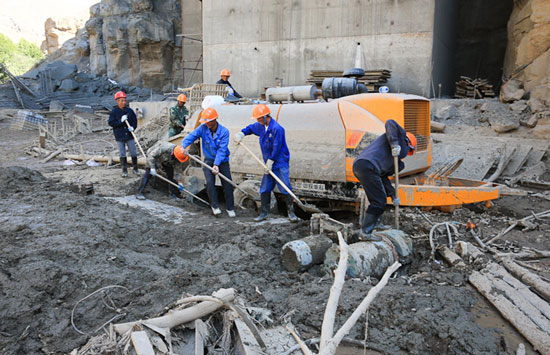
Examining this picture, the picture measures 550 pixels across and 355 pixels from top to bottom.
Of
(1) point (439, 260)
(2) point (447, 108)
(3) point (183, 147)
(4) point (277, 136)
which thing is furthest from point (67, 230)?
(2) point (447, 108)

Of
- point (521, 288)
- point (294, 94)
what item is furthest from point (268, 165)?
point (521, 288)

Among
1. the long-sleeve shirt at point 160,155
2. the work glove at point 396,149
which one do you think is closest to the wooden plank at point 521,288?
the work glove at point 396,149

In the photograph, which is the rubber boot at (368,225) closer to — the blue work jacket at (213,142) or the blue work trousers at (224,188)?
the blue work trousers at (224,188)

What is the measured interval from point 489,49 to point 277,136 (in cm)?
1387

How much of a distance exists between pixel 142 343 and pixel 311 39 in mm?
11261

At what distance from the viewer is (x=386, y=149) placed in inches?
178

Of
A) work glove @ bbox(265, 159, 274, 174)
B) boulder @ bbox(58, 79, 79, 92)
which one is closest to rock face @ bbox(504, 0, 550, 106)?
work glove @ bbox(265, 159, 274, 174)

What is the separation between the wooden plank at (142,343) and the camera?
2.10m

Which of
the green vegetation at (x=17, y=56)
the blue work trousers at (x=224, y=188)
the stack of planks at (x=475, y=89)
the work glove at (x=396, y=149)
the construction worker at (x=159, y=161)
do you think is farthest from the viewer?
the green vegetation at (x=17, y=56)

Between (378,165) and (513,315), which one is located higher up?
(378,165)

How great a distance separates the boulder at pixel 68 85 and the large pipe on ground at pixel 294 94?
19325 mm

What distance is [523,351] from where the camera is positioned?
2.61 m

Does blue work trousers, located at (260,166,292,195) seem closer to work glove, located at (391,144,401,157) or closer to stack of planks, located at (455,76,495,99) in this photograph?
work glove, located at (391,144,401,157)

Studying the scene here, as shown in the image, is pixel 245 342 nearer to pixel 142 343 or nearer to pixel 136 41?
pixel 142 343
